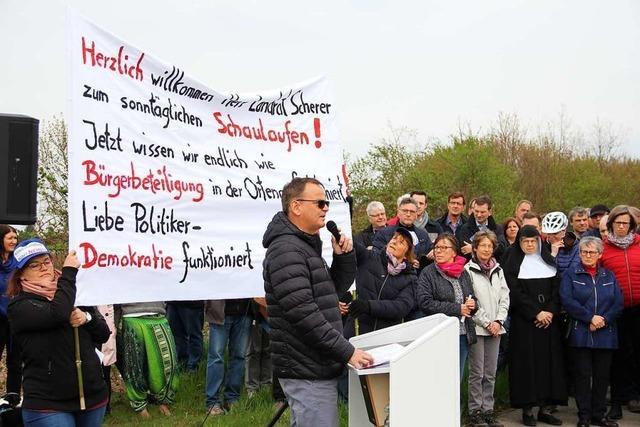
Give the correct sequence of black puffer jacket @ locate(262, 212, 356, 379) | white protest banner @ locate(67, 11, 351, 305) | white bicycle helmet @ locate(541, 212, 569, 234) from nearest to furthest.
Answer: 1. black puffer jacket @ locate(262, 212, 356, 379)
2. white protest banner @ locate(67, 11, 351, 305)
3. white bicycle helmet @ locate(541, 212, 569, 234)

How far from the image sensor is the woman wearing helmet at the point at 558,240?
788 cm

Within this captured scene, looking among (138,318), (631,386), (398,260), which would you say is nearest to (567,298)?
(631,386)

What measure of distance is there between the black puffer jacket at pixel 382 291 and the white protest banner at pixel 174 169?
827mm

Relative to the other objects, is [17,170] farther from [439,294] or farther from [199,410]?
[439,294]

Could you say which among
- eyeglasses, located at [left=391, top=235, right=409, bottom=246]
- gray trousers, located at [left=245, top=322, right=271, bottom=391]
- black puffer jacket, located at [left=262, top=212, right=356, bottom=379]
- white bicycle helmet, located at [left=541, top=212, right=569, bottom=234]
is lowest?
gray trousers, located at [left=245, top=322, right=271, bottom=391]

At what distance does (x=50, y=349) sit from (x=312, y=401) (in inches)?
62.8

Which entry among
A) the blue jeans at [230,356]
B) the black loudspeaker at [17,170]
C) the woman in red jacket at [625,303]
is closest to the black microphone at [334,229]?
the black loudspeaker at [17,170]

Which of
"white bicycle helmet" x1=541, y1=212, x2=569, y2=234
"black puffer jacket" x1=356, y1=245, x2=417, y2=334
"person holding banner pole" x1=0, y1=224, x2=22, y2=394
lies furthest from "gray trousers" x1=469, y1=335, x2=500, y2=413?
"person holding banner pole" x1=0, y1=224, x2=22, y2=394

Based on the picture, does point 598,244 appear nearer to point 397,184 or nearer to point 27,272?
point 27,272

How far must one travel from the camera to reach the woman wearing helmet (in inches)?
310

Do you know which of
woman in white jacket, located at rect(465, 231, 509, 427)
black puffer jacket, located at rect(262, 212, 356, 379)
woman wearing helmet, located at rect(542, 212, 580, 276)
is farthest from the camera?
woman wearing helmet, located at rect(542, 212, 580, 276)

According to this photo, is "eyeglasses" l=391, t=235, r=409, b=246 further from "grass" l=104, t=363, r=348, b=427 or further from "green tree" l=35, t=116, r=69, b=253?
"green tree" l=35, t=116, r=69, b=253

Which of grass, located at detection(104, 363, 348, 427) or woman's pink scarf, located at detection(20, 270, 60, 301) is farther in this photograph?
grass, located at detection(104, 363, 348, 427)

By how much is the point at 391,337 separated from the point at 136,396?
3.78 meters
